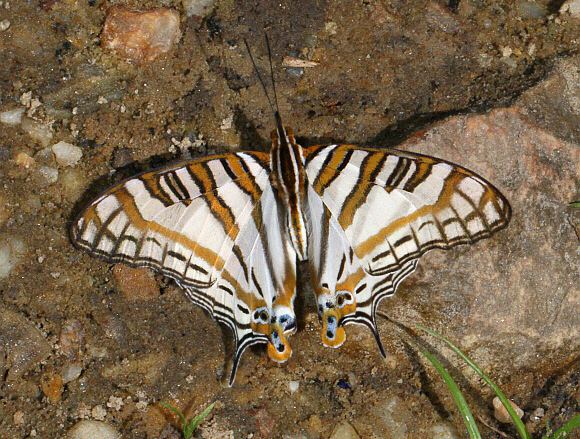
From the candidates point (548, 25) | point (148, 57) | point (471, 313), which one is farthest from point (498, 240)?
point (148, 57)

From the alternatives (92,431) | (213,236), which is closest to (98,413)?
(92,431)

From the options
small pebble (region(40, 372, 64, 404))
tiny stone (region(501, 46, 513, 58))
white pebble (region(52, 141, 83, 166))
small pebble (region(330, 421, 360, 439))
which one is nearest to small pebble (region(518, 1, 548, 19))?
tiny stone (region(501, 46, 513, 58))

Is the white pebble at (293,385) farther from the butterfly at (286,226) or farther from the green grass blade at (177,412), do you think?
the green grass blade at (177,412)

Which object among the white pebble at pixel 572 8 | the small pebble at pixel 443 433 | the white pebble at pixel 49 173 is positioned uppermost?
the white pebble at pixel 572 8

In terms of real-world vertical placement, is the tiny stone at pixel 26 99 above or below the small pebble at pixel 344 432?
above

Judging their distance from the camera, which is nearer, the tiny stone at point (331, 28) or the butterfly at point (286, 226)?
the butterfly at point (286, 226)

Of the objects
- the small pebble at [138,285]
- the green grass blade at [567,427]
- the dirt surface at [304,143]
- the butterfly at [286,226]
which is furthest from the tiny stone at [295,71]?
the green grass blade at [567,427]
